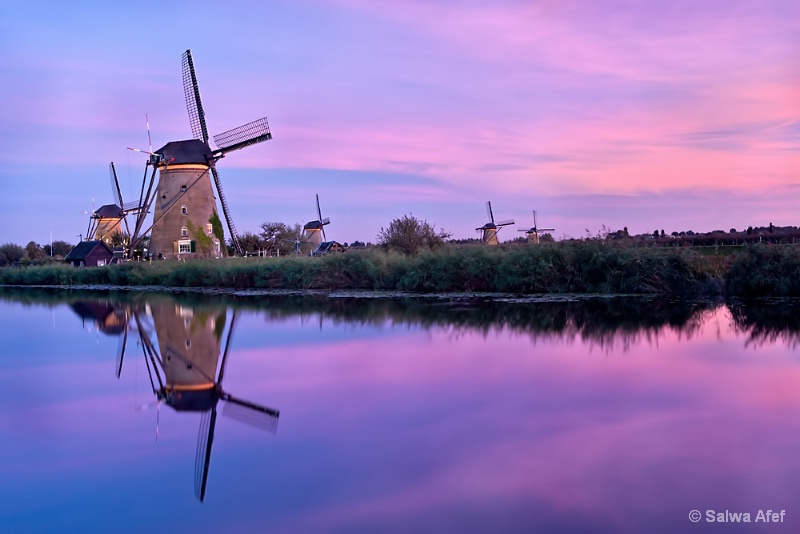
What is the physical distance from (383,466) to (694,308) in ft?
41.4

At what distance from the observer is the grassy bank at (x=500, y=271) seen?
19484 mm

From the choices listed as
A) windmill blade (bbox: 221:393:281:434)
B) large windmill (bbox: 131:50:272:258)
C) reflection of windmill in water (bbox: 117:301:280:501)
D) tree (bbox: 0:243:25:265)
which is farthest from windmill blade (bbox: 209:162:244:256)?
tree (bbox: 0:243:25:265)

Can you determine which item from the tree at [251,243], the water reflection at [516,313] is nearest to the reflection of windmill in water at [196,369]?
the water reflection at [516,313]

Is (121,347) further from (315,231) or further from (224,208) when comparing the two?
(315,231)

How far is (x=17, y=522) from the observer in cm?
452

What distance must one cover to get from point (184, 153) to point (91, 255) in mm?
14863

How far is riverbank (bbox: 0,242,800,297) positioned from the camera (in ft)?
59.0

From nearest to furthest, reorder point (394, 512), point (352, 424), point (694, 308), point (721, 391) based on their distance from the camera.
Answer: point (394, 512), point (352, 424), point (721, 391), point (694, 308)

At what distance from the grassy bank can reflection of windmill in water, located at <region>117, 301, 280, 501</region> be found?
736cm

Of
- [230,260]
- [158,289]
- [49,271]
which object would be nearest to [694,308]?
[230,260]

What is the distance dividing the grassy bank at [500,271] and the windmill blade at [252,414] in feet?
45.4

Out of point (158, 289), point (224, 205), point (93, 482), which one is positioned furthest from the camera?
point (224, 205)

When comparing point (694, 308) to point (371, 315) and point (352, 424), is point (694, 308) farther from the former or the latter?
point (352, 424)

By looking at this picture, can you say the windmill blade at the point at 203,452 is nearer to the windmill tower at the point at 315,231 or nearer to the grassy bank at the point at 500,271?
the grassy bank at the point at 500,271
